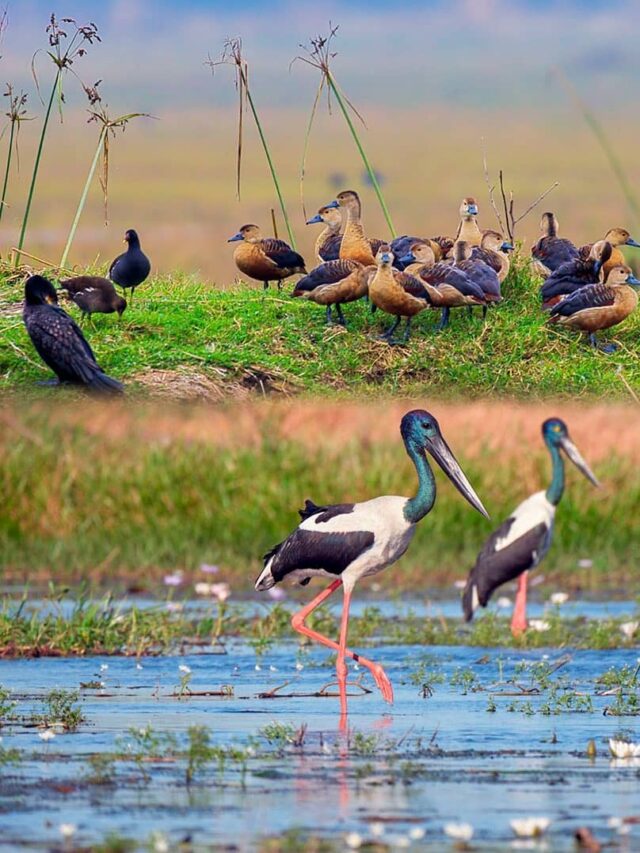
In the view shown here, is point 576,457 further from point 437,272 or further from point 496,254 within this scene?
point 496,254

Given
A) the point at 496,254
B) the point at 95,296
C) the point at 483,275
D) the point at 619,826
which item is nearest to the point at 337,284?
the point at 483,275

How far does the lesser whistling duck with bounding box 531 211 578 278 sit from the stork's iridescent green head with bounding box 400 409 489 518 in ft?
9.80

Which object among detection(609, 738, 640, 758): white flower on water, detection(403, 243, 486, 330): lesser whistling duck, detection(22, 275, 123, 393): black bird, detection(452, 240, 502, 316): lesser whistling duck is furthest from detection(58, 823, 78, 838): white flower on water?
detection(452, 240, 502, 316): lesser whistling duck

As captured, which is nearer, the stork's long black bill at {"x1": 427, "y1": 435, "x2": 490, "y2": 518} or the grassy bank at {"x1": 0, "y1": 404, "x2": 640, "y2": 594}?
the stork's long black bill at {"x1": 427, "y1": 435, "x2": 490, "y2": 518}

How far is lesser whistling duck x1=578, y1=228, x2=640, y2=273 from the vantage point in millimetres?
9300

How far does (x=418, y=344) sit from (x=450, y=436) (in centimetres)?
707

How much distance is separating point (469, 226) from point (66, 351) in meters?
2.50

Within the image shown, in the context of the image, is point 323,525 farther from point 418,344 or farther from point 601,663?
point 601,663

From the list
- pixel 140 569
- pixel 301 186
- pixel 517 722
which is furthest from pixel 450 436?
pixel 301 186

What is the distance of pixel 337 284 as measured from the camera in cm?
741

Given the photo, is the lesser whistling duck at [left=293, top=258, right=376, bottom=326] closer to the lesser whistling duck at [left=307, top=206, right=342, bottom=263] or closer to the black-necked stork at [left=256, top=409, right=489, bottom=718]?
the black-necked stork at [left=256, top=409, right=489, bottom=718]

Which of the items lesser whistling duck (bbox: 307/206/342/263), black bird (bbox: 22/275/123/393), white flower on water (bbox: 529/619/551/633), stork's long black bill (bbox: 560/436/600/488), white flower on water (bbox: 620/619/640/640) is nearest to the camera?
stork's long black bill (bbox: 560/436/600/488)

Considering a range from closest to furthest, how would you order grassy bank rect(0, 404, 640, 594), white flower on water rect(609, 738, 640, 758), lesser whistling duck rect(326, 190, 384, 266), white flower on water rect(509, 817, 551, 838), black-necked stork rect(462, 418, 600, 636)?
black-necked stork rect(462, 418, 600, 636), white flower on water rect(509, 817, 551, 838), white flower on water rect(609, 738, 640, 758), lesser whistling duck rect(326, 190, 384, 266), grassy bank rect(0, 404, 640, 594)

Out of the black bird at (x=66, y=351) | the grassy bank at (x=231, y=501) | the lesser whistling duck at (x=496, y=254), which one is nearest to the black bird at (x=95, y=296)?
the black bird at (x=66, y=351)
